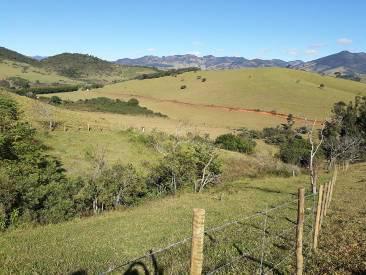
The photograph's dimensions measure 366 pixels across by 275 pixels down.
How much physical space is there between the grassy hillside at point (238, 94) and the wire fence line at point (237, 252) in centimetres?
7551

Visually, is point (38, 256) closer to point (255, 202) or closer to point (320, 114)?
point (255, 202)

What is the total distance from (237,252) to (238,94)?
4375 inches

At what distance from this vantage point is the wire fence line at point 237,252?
40.9 ft

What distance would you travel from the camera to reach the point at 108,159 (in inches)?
1880

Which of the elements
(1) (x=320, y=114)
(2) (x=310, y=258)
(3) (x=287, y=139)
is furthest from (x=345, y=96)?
(2) (x=310, y=258)

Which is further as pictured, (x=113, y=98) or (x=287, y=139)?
(x=113, y=98)

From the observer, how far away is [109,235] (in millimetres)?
19219

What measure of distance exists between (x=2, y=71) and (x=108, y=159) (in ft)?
552

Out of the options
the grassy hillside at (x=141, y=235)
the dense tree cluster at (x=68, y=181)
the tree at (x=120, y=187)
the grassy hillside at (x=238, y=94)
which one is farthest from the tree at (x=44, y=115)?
the grassy hillside at (x=238, y=94)

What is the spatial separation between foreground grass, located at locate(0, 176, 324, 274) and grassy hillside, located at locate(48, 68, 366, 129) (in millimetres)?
66293

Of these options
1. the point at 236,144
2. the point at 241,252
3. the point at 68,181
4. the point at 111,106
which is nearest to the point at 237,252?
the point at 241,252

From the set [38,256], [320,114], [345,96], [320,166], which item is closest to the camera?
[38,256]

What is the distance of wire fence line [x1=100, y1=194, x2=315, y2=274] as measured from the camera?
40.9 ft

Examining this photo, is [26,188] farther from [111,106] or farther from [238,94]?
[238,94]
